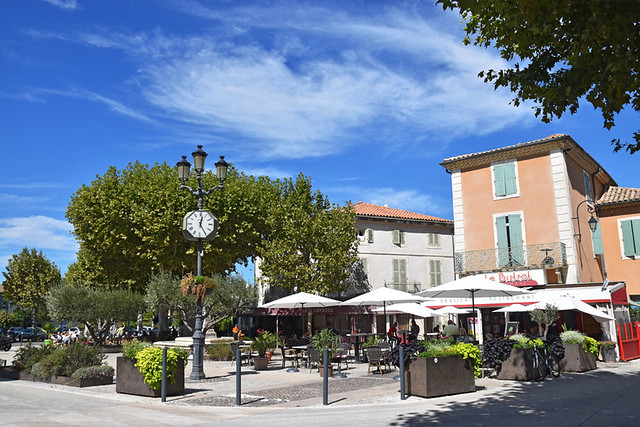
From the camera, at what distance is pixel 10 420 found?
809cm

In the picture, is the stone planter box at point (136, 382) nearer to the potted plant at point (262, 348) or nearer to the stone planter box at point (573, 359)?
the potted plant at point (262, 348)

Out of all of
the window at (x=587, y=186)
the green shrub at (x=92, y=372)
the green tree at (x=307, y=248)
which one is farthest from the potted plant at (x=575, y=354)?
the green tree at (x=307, y=248)

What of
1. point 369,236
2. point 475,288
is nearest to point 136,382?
point 475,288

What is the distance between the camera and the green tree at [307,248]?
2803 cm

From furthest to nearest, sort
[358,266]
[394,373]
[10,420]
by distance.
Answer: [358,266], [394,373], [10,420]

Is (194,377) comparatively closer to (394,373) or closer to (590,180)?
(394,373)

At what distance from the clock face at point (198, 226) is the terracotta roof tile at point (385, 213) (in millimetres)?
21094

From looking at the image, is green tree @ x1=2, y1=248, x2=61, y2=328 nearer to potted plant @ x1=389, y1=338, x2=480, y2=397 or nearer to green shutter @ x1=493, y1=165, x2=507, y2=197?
green shutter @ x1=493, y1=165, x2=507, y2=197

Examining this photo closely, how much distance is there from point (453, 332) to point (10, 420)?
10.5m

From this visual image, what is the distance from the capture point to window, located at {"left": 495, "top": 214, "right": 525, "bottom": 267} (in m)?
22.4

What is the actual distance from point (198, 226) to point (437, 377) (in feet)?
23.4

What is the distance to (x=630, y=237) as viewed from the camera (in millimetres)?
24000

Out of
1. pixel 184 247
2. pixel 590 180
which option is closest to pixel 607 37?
pixel 590 180

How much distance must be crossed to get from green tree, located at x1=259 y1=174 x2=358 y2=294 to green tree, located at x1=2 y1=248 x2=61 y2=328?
85.0ft
